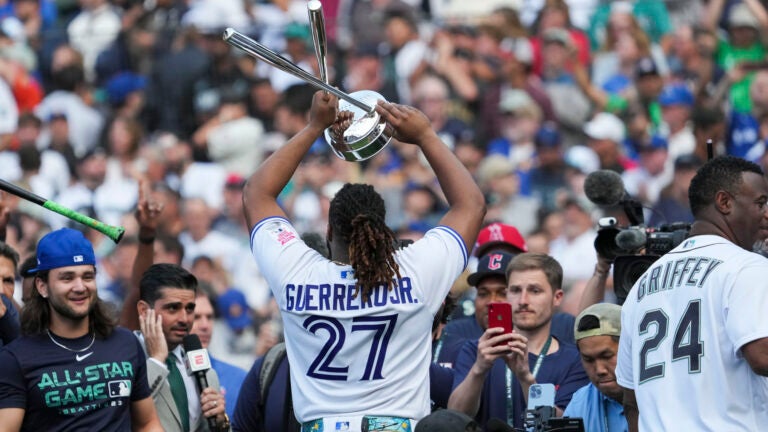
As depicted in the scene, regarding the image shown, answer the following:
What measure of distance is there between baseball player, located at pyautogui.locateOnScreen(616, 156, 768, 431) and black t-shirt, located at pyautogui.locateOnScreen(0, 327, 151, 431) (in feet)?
7.33

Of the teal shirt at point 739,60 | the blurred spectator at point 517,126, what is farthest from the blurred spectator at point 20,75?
the teal shirt at point 739,60

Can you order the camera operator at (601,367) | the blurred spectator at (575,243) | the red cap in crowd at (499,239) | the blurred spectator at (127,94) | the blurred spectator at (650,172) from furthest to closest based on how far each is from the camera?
the blurred spectator at (127,94) < the blurred spectator at (650,172) < the blurred spectator at (575,243) < the red cap in crowd at (499,239) < the camera operator at (601,367)

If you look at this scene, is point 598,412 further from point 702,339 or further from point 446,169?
point 446,169

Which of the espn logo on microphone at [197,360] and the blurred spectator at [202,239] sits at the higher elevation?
the blurred spectator at [202,239]

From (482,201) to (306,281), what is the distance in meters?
0.80

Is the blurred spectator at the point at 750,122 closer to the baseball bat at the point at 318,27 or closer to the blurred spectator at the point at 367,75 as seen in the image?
the blurred spectator at the point at 367,75

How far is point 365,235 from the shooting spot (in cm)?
558

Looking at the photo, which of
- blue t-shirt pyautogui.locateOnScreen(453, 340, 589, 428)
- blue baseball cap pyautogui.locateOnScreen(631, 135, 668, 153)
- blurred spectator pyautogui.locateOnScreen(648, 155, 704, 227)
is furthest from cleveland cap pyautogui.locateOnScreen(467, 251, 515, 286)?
blue baseball cap pyautogui.locateOnScreen(631, 135, 668, 153)

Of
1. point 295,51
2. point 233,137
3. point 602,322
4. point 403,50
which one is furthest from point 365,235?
point 295,51

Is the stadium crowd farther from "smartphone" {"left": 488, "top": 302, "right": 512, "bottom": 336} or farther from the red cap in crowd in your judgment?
"smartphone" {"left": 488, "top": 302, "right": 512, "bottom": 336}

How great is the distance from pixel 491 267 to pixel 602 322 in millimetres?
1743

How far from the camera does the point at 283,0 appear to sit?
15.1 metres

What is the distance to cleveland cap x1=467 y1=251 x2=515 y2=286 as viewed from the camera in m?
7.98

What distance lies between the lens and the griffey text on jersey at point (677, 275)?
17.3 ft
